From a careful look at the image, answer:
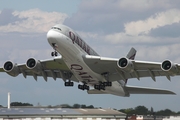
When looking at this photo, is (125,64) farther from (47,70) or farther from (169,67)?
(47,70)

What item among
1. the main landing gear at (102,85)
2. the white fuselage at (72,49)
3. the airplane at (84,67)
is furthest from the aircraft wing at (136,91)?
the white fuselage at (72,49)

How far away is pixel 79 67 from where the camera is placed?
4228 cm

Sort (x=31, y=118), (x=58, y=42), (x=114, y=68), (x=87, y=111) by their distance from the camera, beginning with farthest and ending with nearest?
(x=87, y=111), (x=31, y=118), (x=114, y=68), (x=58, y=42)

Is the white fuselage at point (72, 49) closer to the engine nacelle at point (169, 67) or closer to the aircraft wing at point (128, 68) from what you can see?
the aircraft wing at point (128, 68)

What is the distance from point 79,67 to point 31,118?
50.5 ft

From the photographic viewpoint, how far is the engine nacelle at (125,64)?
137 feet

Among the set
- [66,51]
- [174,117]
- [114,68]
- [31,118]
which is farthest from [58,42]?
[174,117]

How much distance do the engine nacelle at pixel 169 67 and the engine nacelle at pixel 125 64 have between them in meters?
2.69

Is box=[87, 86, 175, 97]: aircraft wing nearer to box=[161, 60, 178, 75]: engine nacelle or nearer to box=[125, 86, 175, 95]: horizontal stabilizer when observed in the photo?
box=[125, 86, 175, 95]: horizontal stabilizer

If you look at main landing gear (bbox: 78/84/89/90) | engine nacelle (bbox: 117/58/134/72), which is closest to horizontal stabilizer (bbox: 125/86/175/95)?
main landing gear (bbox: 78/84/89/90)

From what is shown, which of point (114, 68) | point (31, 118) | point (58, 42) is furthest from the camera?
point (31, 118)

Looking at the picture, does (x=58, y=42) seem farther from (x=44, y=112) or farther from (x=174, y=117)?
(x=174, y=117)

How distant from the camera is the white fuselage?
131ft

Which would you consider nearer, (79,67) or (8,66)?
(79,67)
